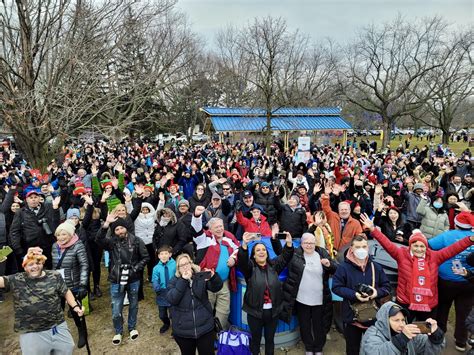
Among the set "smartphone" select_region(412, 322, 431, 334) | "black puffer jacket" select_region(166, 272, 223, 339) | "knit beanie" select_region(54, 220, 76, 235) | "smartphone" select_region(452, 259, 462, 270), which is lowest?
"black puffer jacket" select_region(166, 272, 223, 339)

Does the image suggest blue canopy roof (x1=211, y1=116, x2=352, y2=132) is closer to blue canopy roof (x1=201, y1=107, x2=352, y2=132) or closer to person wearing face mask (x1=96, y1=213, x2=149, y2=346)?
blue canopy roof (x1=201, y1=107, x2=352, y2=132)

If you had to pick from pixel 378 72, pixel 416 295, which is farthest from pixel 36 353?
pixel 378 72

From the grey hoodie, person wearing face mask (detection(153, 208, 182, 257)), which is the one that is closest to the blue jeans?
person wearing face mask (detection(153, 208, 182, 257))

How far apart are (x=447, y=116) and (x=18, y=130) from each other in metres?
39.1

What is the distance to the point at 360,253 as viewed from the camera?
3.44m

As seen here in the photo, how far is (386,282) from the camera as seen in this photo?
11.5 feet

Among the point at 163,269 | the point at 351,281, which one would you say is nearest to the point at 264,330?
the point at 351,281

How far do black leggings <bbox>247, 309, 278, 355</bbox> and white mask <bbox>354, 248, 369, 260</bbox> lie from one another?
119 centimetres

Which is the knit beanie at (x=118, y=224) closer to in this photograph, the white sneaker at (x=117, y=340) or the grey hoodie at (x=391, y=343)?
the white sneaker at (x=117, y=340)

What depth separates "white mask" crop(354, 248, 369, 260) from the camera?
344 centimetres

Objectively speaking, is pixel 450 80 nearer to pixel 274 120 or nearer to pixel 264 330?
pixel 274 120

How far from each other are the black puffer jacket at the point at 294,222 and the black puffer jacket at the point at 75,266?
333cm

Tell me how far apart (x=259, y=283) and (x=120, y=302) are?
6.78ft

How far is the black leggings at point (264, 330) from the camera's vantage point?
3738 millimetres
